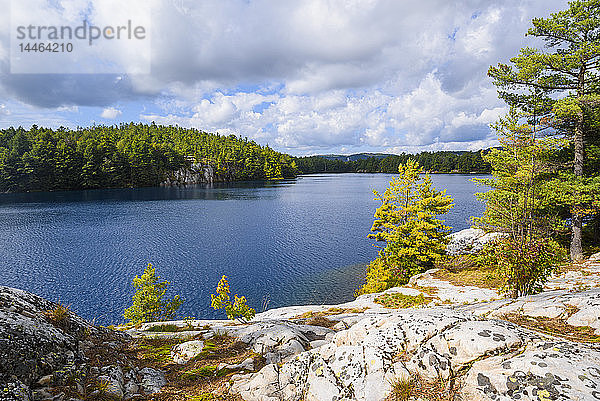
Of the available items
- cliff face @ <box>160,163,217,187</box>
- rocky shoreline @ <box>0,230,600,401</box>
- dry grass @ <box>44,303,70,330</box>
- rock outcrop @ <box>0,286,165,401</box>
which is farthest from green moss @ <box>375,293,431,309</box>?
cliff face @ <box>160,163,217,187</box>

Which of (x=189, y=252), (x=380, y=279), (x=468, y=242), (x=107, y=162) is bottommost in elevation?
(x=189, y=252)

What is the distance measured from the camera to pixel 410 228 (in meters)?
23.9

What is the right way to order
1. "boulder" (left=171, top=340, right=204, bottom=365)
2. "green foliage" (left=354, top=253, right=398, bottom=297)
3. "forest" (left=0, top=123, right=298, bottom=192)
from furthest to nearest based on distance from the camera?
1. "forest" (left=0, top=123, right=298, bottom=192)
2. "green foliage" (left=354, top=253, right=398, bottom=297)
3. "boulder" (left=171, top=340, right=204, bottom=365)

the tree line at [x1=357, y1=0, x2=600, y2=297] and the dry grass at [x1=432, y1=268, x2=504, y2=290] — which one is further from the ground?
the tree line at [x1=357, y1=0, x2=600, y2=297]

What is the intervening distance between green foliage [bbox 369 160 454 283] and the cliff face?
116464 millimetres

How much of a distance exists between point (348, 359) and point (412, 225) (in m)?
20.7

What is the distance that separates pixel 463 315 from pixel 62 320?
23.6 ft

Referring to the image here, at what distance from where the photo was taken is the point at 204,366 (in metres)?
6.13

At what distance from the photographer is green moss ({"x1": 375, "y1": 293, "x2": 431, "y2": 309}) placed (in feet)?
48.1

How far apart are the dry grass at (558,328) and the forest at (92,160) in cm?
12047

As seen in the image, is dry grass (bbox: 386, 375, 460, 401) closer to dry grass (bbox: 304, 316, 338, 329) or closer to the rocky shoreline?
the rocky shoreline

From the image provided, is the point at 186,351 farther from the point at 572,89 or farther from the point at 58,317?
the point at 572,89

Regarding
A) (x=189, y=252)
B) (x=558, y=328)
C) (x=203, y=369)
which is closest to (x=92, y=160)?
(x=189, y=252)

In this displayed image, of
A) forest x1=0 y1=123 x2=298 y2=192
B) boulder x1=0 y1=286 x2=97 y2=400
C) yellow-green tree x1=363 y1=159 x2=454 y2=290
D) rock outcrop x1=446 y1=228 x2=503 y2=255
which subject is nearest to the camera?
boulder x1=0 y1=286 x2=97 y2=400
